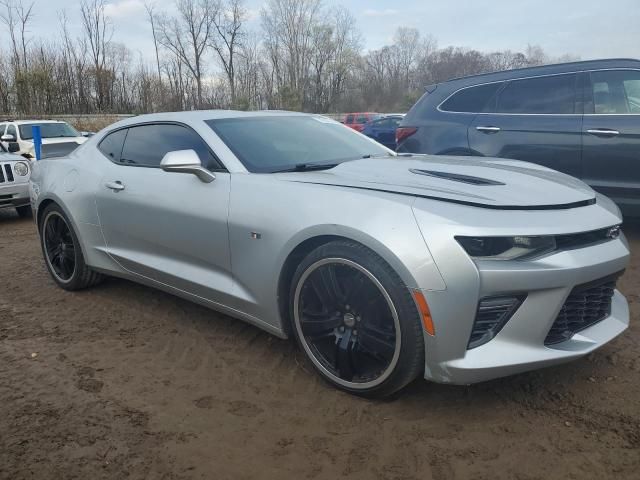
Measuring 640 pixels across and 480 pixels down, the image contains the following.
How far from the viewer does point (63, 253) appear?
4.42m

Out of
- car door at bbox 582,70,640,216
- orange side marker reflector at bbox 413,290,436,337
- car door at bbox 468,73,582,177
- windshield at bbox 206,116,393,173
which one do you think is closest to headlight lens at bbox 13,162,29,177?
windshield at bbox 206,116,393,173

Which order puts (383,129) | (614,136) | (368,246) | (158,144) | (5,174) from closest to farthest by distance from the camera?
(368,246) → (158,144) → (614,136) → (5,174) → (383,129)

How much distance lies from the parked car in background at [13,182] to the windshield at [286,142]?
19.7ft

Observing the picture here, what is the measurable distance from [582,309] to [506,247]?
50cm

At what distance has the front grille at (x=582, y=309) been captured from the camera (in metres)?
2.31

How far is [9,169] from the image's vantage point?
8.05 metres

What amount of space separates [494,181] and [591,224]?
1.63 feet

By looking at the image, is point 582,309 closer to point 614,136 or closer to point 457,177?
point 457,177

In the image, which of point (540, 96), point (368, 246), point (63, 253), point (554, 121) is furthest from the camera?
point (540, 96)

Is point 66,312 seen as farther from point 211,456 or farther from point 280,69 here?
point 280,69

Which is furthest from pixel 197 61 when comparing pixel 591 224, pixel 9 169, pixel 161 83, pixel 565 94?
pixel 591 224

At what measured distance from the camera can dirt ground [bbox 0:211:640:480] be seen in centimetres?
213

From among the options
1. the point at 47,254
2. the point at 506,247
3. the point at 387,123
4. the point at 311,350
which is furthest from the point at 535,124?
the point at 387,123

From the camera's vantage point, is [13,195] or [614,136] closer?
[614,136]
